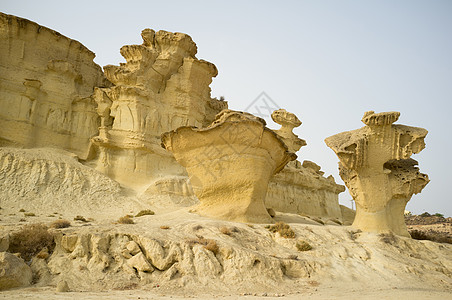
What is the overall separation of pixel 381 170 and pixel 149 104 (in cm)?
1785

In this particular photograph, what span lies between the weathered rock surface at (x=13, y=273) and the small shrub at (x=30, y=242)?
35.3 inches

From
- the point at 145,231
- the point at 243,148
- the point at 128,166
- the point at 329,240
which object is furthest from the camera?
the point at 128,166

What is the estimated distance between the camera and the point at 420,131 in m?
13.3

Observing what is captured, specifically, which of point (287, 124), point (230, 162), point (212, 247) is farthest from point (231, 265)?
point (287, 124)

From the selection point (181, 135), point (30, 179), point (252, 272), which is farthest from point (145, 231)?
point (30, 179)

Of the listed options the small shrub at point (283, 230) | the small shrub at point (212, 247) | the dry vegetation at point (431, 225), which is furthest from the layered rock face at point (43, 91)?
the dry vegetation at point (431, 225)

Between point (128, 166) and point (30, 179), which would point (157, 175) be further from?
point (30, 179)

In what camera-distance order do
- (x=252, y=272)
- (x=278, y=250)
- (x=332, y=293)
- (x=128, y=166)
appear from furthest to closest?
(x=128, y=166), (x=278, y=250), (x=252, y=272), (x=332, y=293)

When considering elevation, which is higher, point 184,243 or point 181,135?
point 181,135

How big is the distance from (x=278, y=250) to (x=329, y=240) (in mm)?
2357

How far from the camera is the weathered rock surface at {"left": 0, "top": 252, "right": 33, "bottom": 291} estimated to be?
5930 mm

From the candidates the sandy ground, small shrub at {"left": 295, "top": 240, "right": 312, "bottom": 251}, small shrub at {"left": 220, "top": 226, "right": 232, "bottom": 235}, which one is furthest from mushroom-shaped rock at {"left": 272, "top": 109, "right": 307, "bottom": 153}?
small shrub at {"left": 220, "top": 226, "right": 232, "bottom": 235}

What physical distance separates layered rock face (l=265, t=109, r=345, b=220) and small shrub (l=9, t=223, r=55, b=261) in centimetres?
2218

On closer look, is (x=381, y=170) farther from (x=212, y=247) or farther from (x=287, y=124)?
(x=287, y=124)
